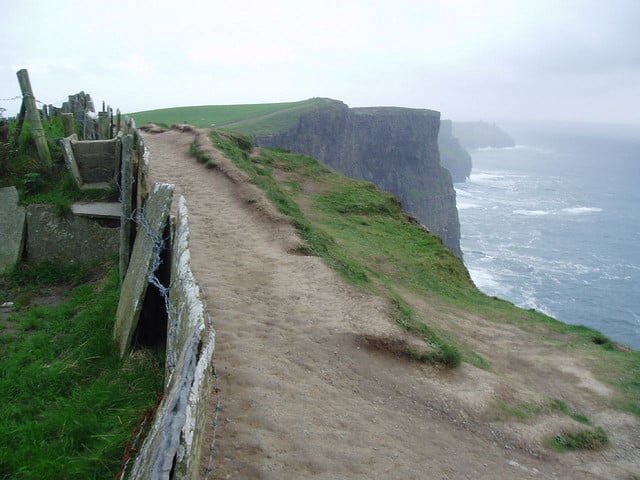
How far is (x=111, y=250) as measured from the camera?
A: 11523mm

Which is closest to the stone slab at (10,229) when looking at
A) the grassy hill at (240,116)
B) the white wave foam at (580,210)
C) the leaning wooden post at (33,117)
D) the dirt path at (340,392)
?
the leaning wooden post at (33,117)

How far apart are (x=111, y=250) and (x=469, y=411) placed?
8.48 metres

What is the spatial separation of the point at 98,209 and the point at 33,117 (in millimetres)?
3278

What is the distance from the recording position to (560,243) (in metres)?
67.8

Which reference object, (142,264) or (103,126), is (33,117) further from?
(142,264)

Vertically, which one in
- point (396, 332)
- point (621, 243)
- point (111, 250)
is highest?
point (111, 250)

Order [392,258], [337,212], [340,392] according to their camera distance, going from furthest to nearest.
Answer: [337,212], [392,258], [340,392]

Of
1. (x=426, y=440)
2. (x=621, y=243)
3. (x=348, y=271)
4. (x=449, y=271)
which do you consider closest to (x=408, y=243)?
(x=449, y=271)

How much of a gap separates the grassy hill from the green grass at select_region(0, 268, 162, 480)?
131 feet

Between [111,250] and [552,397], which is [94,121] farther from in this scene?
[552,397]

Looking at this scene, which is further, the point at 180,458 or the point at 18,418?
the point at 18,418

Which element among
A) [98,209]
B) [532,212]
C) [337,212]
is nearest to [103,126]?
[98,209]

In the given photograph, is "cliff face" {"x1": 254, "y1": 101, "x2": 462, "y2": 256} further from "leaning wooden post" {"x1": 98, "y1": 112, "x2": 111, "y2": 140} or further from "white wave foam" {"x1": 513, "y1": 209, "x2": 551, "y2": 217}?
"leaning wooden post" {"x1": 98, "y1": 112, "x2": 111, "y2": 140}

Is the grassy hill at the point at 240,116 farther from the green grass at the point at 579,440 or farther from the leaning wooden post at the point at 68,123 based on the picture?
the green grass at the point at 579,440
